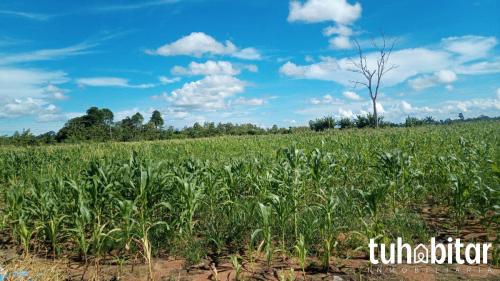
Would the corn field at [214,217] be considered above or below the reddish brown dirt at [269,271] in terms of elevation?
above

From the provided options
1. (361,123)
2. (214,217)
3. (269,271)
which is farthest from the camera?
(361,123)

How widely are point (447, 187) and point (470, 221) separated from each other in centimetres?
131

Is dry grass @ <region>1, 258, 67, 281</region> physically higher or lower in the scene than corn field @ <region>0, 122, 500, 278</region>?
lower

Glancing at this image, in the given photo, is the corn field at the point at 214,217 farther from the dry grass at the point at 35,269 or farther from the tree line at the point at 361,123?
the tree line at the point at 361,123

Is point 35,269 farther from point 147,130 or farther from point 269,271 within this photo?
point 147,130

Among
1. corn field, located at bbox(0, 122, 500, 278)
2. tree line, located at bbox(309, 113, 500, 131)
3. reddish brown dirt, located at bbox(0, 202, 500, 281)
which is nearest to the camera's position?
reddish brown dirt, located at bbox(0, 202, 500, 281)

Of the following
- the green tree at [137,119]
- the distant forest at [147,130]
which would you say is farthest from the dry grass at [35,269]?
the green tree at [137,119]

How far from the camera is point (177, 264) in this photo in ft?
12.4

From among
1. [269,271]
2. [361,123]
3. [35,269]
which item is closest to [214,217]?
[269,271]

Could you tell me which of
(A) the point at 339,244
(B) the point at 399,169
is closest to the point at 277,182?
(A) the point at 339,244

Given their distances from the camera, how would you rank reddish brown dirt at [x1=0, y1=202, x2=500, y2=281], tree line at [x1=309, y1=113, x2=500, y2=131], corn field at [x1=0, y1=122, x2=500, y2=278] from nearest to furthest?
1. reddish brown dirt at [x1=0, y1=202, x2=500, y2=281]
2. corn field at [x1=0, y1=122, x2=500, y2=278]
3. tree line at [x1=309, y1=113, x2=500, y2=131]

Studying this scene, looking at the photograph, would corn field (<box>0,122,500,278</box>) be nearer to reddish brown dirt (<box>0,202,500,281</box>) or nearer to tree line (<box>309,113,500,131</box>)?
reddish brown dirt (<box>0,202,500,281</box>)

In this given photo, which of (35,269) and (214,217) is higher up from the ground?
(214,217)

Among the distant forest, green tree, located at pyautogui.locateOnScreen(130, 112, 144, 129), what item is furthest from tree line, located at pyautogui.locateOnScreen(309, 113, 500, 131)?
green tree, located at pyautogui.locateOnScreen(130, 112, 144, 129)
